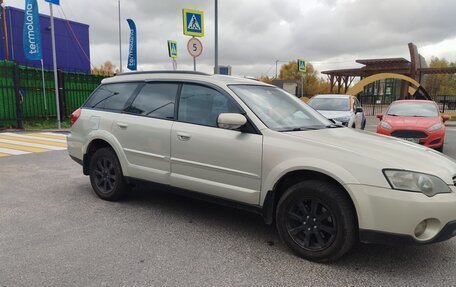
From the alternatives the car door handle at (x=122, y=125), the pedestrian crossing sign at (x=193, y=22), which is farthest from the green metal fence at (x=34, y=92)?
the car door handle at (x=122, y=125)

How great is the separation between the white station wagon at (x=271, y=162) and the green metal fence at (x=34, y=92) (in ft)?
32.2

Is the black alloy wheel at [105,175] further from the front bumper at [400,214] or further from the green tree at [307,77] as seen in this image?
the green tree at [307,77]

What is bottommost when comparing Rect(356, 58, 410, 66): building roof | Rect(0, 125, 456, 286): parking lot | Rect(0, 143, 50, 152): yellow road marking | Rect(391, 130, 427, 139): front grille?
Rect(0, 125, 456, 286): parking lot

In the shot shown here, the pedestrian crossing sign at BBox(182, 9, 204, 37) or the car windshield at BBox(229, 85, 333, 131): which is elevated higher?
the pedestrian crossing sign at BBox(182, 9, 204, 37)

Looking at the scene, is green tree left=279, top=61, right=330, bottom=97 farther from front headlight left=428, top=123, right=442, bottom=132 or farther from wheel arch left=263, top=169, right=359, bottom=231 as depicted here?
wheel arch left=263, top=169, right=359, bottom=231

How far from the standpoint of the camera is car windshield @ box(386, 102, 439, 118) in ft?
31.6

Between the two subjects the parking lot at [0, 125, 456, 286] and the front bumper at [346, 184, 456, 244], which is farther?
the parking lot at [0, 125, 456, 286]

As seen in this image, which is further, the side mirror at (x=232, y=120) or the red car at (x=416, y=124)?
the red car at (x=416, y=124)

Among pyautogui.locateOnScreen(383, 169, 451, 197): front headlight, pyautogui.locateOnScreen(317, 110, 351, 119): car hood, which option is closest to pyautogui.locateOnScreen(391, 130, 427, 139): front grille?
pyautogui.locateOnScreen(317, 110, 351, 119): car hood

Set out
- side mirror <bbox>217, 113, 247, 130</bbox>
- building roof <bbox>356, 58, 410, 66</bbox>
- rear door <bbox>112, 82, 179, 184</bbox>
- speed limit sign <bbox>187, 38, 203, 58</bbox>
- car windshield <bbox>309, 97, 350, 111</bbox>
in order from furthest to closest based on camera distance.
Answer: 1. building roof <bbox>356, 58, 410, 66</bbox>
2. car windshield <bbox>309, 97, 350, 111</bbox>
3. speed limit sign <bbox>187, 38, 203, 58</bbox>
4. rear door <bbox>112, 82, 179, 184</bbox>
5. side mirror <bbox>217, 113, 247, 130</bbox>

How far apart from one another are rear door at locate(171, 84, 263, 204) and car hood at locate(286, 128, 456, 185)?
0.52 metres

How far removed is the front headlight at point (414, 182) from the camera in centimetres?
273

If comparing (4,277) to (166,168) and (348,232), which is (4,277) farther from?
(348,232)

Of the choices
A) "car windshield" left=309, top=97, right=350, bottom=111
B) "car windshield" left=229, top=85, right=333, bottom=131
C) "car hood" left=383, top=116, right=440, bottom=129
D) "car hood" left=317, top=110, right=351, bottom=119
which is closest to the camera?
"car windshield" left=229, top=85, right=333, bottom=131
